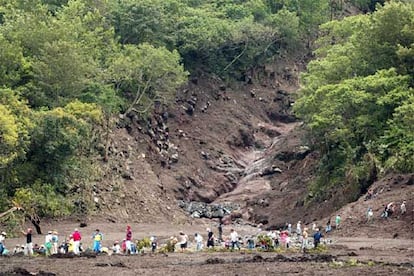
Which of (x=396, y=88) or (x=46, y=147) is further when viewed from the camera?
(x=396, y=88)

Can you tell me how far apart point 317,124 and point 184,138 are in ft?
91.2

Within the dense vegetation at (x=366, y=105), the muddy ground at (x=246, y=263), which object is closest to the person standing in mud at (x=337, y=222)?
the muddy ground at (x=246, y=263)

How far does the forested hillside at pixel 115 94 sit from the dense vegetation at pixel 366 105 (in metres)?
0.11

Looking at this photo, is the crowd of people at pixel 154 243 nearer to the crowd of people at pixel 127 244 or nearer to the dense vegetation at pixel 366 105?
the crowd of people at pixel 127 244

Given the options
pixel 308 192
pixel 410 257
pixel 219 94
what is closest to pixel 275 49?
pixel 219 94

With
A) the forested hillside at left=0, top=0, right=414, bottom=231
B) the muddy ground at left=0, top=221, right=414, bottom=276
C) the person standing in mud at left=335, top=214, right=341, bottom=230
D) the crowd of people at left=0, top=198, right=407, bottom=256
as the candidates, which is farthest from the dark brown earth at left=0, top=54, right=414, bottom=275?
the forested hillside at left=0, top=0, right=414, bottom=231

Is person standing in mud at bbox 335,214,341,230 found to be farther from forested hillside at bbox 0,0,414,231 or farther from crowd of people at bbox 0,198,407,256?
forested hillside at bbox 0,0,414,231

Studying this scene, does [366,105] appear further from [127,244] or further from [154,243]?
[127,244]

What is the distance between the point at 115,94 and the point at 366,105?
24665mm

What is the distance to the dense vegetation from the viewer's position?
6103 cm

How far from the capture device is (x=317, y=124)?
A: 65750 mm

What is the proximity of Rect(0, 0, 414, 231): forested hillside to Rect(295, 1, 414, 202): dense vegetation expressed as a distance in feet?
0.37

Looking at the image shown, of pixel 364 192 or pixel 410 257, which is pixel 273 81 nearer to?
pixel 364 192

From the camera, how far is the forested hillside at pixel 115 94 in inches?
2307
